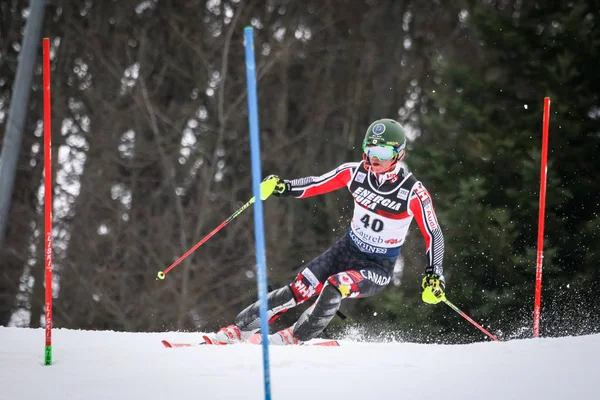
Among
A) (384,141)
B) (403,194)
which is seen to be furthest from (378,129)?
A: (403,194)

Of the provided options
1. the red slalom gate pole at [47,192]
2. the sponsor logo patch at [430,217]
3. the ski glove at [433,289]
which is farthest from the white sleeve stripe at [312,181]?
the red slalom gate pole at [47,192]

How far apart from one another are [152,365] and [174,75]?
32.7 feet

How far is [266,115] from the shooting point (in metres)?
14.5

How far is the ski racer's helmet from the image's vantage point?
5.55 m

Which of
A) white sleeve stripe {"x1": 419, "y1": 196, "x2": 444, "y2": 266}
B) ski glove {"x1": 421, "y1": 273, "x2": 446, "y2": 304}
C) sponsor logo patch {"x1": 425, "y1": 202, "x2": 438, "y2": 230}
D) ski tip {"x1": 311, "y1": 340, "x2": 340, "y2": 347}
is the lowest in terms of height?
ski tip {"x1": 311, "y1": 340, "x2": 340, "y2": 347}

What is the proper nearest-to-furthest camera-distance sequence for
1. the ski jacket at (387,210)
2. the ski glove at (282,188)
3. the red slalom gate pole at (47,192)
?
the red slalom gate pole at (47,192) < the ski jacket at (387,210) < the ski glove at (282,188)

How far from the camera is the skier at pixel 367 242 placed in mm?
5566

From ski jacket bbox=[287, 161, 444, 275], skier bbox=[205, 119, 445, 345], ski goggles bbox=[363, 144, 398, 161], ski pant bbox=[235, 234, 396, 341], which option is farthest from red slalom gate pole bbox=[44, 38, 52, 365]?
ski goggles bbox=[363, 144, 398, 161]

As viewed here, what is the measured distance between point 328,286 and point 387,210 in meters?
0.69

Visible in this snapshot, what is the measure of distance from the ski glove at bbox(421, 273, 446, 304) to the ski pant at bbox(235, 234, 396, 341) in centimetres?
35

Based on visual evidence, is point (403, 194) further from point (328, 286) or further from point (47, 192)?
point (47, 192)

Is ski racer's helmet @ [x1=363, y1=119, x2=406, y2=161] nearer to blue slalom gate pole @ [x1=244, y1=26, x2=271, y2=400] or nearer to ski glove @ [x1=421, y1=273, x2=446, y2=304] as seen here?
ski glove @ [x1=421, y1=273, x2=446, y2=304]

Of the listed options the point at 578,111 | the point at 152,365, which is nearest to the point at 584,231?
the point at 578,111

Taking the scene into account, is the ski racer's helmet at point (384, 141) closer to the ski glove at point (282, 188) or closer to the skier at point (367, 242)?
the skier at point (367, 242)
